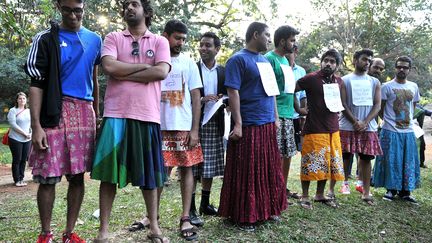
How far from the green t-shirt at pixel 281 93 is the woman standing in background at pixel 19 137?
19.0 feet

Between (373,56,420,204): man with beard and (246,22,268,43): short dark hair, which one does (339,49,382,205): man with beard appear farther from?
(246,22,268,43): short dark hair

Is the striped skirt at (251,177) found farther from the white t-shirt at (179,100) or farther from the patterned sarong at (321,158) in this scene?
the patterned sarong at (321,158)

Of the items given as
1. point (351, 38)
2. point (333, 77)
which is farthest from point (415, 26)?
point (333, 77)

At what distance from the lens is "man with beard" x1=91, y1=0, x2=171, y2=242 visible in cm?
273

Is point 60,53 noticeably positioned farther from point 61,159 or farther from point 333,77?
point 333,77

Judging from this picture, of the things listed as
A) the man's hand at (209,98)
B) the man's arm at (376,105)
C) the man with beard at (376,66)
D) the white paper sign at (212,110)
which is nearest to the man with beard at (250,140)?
the white paper sign at (212,110)

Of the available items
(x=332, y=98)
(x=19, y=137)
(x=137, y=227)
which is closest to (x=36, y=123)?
(x=137, y=227)

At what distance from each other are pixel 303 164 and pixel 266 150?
3.20 ft

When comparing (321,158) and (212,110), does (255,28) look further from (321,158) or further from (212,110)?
(321,158)

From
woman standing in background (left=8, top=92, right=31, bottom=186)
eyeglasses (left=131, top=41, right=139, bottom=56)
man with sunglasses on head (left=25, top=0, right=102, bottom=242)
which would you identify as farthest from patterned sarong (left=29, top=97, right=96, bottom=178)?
woman standing in background (left=8, top=92, right=31, bottom=186)

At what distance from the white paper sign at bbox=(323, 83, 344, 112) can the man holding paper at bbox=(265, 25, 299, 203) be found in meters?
0.39

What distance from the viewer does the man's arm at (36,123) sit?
264 centimetres

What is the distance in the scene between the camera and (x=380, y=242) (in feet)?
12.8

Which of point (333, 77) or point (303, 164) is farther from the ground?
point (333, 77)
